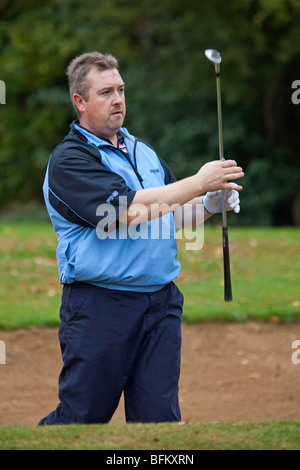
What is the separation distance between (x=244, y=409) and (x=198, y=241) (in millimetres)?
3357

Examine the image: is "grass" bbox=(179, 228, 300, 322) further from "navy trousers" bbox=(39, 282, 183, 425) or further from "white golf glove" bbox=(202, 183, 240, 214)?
"navy trousers" bbox=(39, 282, 183, 425)

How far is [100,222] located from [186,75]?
1727 centimetres

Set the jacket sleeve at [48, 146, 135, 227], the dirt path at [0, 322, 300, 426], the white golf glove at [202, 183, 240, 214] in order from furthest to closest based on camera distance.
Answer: the dirt path at [0, 322, 300, 426] → the white golf glove at [202, 183, 240, 214] → the jacket sleeve at [48, 146, 135, 227]

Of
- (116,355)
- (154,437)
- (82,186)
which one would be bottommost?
(154,437)

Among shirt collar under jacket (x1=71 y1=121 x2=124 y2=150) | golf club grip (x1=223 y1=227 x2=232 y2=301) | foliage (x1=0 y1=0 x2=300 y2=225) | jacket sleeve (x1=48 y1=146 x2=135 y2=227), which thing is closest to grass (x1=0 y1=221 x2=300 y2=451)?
golf club grip (x1=223 y1=227 x2=232 y2=301)

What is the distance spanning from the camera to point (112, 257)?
12.0 ft

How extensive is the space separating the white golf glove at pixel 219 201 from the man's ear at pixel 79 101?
0.84 m

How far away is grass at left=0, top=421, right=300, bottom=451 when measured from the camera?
312 centimetres

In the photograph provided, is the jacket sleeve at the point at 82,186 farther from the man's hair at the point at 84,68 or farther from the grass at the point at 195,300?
the grass at the point at 195,300

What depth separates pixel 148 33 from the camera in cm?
2222

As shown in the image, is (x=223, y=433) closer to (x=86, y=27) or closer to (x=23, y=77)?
(x=86, y=27)

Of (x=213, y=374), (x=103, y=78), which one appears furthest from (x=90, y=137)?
(x=213, y=374)

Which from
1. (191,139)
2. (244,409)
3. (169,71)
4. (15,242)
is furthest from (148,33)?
(244,409)

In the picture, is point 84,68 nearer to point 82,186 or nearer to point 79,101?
point 79,101
